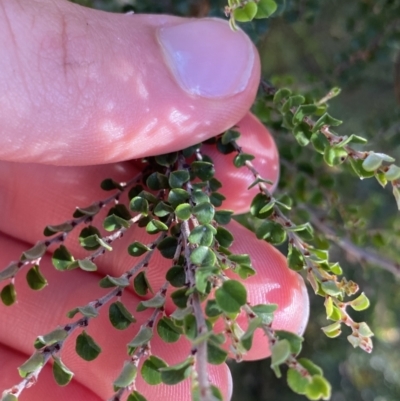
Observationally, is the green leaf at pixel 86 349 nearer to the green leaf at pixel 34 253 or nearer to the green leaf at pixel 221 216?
the green leaf at pixel 34 253

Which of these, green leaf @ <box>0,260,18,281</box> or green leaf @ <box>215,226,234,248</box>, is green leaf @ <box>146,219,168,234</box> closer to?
green leaf @ <box>215,226,234,248</box>

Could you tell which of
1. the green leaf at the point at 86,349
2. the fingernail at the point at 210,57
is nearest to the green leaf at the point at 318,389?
the green leaf at the point at 86,349

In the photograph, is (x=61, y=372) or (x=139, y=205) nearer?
(x=61, y=372)

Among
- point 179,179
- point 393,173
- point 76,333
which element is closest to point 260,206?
point 179,179

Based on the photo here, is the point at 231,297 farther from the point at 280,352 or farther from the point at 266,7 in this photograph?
the point at 266,7

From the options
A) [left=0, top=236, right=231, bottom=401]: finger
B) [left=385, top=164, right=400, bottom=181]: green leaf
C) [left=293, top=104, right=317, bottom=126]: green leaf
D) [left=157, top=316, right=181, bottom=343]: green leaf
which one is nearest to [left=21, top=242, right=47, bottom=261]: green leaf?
[left=157, top=316, right=181, bottom=343]: green leaf

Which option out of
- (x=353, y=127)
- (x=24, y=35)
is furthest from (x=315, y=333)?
(x=24, y=35)

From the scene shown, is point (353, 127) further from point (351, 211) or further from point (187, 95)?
point (187, 95)
